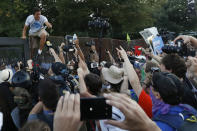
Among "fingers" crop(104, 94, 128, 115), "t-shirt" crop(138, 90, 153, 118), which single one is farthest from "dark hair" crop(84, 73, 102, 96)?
"fingers" crop(104, 94, 128, 115)

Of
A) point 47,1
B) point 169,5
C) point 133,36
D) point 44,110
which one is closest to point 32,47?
point 44,110

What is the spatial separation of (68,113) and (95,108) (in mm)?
155

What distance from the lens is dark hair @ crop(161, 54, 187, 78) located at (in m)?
2.91

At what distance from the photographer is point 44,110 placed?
2.34 metres

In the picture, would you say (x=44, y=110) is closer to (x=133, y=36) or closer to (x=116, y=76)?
(x=116, y=76)

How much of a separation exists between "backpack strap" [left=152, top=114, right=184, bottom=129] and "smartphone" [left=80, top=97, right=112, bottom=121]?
2.81ft

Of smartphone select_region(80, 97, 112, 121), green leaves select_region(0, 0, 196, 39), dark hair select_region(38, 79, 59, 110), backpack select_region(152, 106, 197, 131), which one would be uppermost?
green leaves select_region(0, 0, 196, 39)

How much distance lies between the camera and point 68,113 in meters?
1.04

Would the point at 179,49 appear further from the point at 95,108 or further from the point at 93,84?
the point at 95,108

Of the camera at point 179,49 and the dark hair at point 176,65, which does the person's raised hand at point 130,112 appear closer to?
the dark hair at point 176,65

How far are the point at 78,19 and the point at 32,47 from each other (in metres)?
16.6

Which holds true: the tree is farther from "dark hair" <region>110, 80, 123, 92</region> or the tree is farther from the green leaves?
"dark hair" <region>110, 80, 123, 92</region>

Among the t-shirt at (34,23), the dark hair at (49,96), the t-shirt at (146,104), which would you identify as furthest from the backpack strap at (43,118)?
the t-shirt at (34,23)

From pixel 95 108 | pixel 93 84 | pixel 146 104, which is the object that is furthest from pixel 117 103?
pixel 93 84
